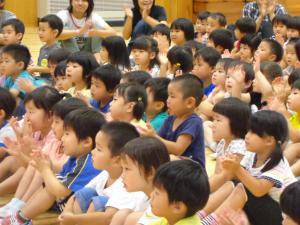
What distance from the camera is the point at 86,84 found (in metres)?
3.76

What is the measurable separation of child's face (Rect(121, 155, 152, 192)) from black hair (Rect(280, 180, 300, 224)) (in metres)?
0.53

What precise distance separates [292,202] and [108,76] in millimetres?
1854

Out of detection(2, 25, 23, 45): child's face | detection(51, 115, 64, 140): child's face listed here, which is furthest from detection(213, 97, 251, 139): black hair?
detection(2, 25, 23, 45): child's face

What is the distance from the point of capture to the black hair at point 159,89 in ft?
10.5

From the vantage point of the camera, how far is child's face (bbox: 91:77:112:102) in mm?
3402

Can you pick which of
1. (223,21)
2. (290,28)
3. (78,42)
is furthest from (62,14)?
(290,28)

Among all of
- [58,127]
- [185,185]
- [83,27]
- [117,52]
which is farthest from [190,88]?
[83,27]

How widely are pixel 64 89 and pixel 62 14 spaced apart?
1638mm

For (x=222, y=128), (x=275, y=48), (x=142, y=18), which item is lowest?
(x=142, y=18)

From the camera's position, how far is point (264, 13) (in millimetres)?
5957

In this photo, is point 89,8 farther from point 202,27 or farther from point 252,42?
point 252,42

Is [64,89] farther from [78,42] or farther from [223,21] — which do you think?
[223,21]

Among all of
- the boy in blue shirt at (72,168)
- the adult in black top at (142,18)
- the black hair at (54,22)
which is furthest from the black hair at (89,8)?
the boy in blue shirt at (72,168)

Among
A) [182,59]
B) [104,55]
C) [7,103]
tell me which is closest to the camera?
[7,103]
